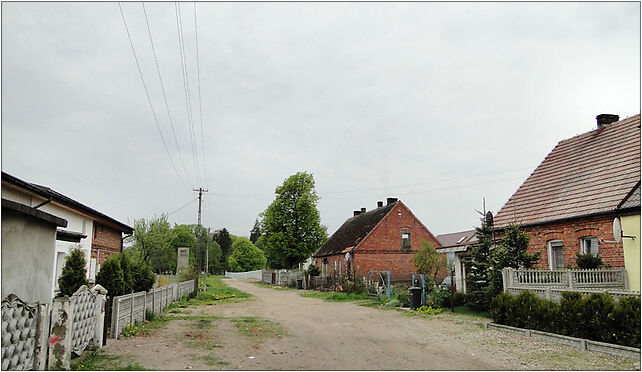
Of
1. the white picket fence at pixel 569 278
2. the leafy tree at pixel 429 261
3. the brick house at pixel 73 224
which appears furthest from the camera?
the leafy tree at pixel 429 261

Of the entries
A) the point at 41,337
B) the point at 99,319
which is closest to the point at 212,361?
the point at 99,319

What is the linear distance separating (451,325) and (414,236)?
25.1 meters

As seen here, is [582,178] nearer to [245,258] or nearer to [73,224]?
[73,224]

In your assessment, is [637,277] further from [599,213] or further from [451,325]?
[451,325]

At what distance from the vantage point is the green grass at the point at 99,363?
27.7 feet

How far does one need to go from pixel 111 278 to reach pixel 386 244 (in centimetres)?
2883

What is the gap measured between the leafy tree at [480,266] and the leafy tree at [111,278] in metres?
12.6

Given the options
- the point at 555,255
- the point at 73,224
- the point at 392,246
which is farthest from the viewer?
the point at 392,246

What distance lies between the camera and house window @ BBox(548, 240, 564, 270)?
1859 cm

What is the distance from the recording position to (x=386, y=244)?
3903 cm

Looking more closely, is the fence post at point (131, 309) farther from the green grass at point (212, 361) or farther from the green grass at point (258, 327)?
the green grass at point (212, 361)

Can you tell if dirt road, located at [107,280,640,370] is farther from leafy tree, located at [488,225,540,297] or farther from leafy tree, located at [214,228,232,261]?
leafy tree, located at [214,228,232,261]

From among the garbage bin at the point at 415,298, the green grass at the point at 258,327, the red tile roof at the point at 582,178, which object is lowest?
the green grass at the point at 258,327

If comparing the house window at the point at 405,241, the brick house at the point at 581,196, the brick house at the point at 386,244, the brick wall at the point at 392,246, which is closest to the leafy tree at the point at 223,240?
the brick house at the point at 386,244
